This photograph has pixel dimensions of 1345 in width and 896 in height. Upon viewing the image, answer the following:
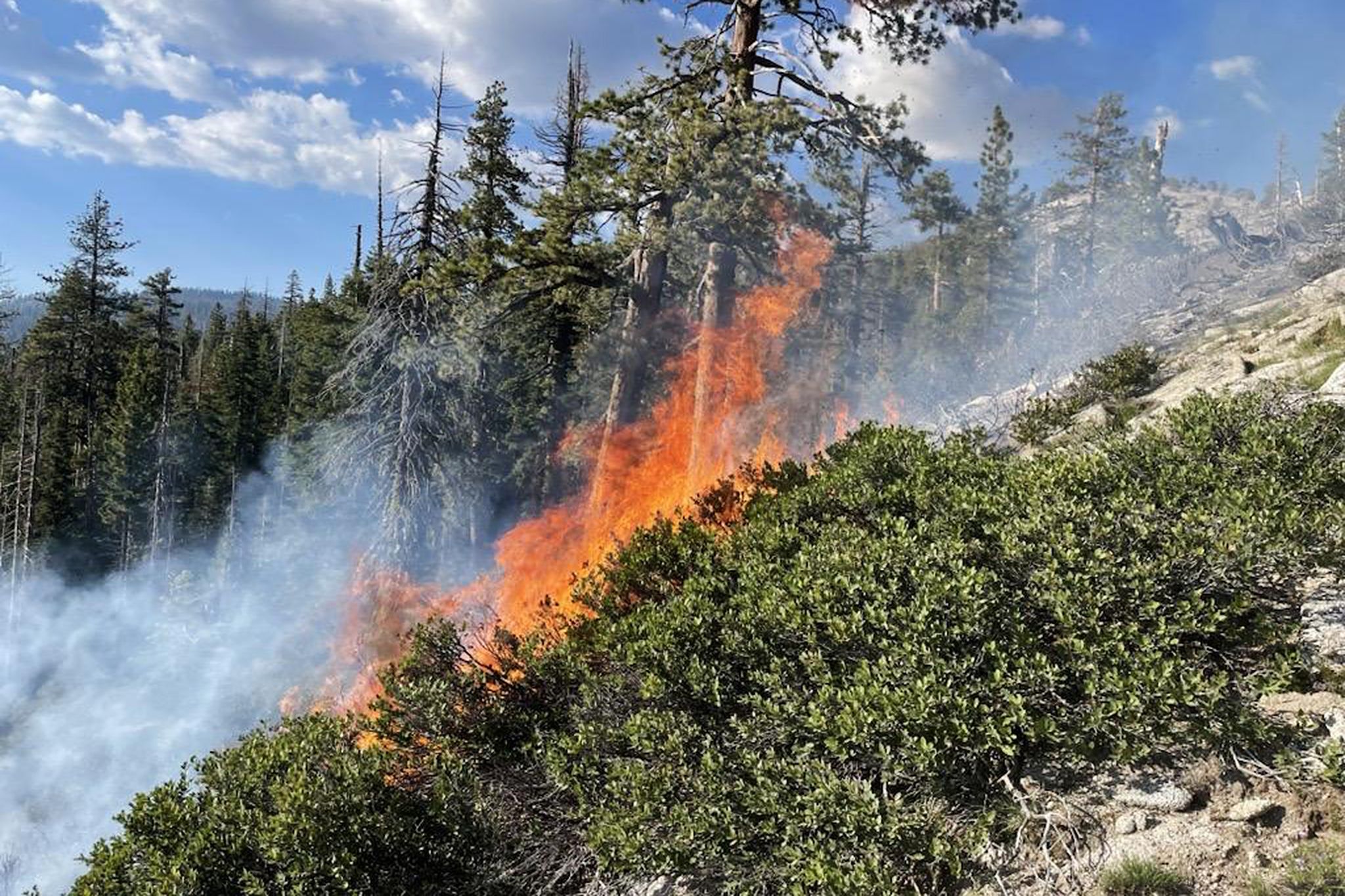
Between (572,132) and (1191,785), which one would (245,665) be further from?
(1191,785)

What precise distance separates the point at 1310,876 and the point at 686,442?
43.5 feet

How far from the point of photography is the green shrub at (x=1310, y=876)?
458 cm

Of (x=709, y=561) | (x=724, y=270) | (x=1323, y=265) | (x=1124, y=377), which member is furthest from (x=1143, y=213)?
(x=709, y=561)

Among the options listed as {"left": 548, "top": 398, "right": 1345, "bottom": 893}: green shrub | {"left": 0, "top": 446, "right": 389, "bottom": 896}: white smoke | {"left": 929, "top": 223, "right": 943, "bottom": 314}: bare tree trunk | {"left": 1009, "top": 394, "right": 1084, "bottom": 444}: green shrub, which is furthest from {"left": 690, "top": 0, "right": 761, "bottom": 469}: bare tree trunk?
{"left": 929, "top": 223, "right": 943, "bottom": 314}: bare tree trunk

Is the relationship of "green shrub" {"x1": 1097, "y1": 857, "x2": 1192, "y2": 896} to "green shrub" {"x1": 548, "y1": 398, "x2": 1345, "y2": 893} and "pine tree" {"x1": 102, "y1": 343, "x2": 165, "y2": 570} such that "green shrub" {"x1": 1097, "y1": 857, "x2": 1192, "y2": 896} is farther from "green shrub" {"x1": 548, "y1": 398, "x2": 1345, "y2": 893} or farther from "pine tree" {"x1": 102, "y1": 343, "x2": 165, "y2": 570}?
"pine tree" {"x1": 102, "y1": 343, "x2": 165, "y2": 570}

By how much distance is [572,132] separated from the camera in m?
26.2

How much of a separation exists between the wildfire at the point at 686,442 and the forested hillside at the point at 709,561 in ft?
0.32

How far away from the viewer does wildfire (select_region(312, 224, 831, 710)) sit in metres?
15.5

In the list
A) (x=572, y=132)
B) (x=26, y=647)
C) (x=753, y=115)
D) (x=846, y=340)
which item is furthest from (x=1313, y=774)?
(x=26, y=647)

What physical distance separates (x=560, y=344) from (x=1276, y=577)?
2220cm

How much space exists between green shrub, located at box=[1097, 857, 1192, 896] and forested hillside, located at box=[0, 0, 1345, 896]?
682mm

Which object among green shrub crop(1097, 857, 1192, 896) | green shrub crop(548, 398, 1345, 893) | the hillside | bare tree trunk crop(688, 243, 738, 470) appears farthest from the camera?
bare tree trunk crop(688, 243, 738, 470)

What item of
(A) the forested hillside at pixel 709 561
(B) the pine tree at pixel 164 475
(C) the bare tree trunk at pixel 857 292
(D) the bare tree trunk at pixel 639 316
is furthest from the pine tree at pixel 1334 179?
(B) the pine tree at pixel 164 475

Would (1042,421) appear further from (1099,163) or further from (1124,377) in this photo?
(1099,163)
